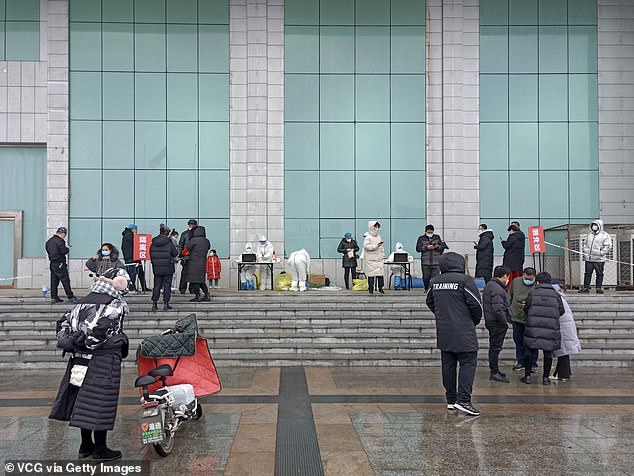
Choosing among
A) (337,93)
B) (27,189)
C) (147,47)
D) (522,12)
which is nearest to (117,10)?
(147,47)

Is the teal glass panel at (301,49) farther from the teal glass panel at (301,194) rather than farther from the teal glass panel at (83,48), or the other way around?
the teal glass panel at (83,48)

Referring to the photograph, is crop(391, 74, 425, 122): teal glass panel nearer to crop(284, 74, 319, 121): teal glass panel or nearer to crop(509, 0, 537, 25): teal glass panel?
crop(284, 74, 319, 121): teal glass panel

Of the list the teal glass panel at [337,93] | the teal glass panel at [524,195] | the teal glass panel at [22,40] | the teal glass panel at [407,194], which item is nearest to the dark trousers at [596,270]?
the teal glass panel at [524,195]

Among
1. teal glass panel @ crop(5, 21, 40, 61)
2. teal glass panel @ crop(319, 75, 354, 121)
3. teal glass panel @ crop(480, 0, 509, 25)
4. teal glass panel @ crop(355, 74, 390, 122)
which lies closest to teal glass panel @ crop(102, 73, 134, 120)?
teal glass panel @ crop(5, 21, 40, 61)

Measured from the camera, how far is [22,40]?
20.8m

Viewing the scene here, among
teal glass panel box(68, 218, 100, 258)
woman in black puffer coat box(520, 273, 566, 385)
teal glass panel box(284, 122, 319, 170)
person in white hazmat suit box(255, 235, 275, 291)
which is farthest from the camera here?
teal glass panel box(284, 122, 319, 170)

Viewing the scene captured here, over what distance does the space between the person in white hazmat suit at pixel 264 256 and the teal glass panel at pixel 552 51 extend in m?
10.8

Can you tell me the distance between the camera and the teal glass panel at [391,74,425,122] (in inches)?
838

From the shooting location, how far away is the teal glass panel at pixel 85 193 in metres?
20.7

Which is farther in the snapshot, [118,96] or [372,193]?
[372,193]

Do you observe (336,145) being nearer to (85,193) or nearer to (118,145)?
(118,145)

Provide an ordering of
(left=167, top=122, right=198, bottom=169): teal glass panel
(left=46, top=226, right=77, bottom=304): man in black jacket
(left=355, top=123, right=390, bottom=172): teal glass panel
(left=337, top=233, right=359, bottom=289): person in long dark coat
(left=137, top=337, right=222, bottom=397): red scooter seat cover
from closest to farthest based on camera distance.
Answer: (left=137, top=337, right=222, bottom=397): red scooter seat cover < (left=46, top=226, right=77, bottom=304): man in black jacket < (left=337, top=233, right=359, bottom=289): person in long dark coat < (left=167, top=122, right=198, bottom=169): teal glass panel < (left=355, top=123, right=390, bottom=172): teal glass panel

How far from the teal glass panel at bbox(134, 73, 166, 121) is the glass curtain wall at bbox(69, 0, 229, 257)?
0.11 feet

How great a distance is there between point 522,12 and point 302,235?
10.4m
